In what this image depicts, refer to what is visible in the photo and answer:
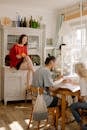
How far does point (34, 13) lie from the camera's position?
5.97 meters

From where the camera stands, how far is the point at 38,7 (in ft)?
19.3

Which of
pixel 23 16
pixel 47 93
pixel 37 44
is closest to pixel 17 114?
pixel 47 93

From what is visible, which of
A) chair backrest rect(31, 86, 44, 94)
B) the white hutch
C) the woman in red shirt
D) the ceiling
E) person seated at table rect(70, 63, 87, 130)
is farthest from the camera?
the white hutch

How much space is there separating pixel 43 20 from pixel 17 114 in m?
2.63

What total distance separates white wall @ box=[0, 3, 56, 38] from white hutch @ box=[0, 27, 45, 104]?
408 millimetres

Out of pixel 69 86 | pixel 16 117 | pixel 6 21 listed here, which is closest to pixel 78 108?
pixel 69 86

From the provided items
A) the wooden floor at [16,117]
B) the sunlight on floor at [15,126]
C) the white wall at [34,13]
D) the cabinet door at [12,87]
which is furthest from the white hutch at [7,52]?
the sunlight on floor at [15,126]

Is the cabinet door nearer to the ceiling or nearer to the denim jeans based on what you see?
the ceiling

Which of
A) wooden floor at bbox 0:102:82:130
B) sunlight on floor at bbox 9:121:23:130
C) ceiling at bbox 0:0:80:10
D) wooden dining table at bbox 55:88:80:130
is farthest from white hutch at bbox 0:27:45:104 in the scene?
wooden dining table at bbox 55:88:80:130

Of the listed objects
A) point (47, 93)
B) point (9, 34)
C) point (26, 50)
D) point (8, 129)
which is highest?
point (9, 34)

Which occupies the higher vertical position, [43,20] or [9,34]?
[43,20]

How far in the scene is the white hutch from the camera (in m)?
5.46

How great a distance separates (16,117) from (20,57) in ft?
4.84

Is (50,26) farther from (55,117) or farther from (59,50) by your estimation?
(55,117)
